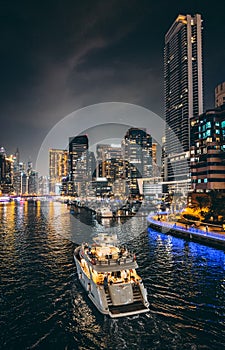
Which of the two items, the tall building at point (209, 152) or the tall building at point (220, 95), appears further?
the tall building at point (220, 95)

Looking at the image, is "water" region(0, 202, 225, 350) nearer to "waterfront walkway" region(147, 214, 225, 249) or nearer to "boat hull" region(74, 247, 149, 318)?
"boat hull" region(74, 247, 149, 318)

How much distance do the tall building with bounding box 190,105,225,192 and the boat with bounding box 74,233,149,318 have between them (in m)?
81.2

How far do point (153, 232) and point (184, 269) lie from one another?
30.2 metres

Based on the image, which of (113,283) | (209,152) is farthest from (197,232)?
(209,152)

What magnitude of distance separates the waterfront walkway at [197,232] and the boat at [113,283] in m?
27.3

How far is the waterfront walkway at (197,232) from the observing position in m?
48.1

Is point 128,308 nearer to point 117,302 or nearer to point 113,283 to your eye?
point 117,302

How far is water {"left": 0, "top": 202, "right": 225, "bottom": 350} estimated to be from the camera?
18594 millimetres

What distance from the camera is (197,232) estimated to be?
5438 cm

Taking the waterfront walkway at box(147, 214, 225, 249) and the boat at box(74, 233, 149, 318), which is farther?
the waterfront walkway at box(147, 214, 225, 249)

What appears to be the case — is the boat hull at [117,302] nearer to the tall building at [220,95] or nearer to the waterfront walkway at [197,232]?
the waterfront walkway at [197,232]

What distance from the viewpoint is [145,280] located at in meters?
29.9

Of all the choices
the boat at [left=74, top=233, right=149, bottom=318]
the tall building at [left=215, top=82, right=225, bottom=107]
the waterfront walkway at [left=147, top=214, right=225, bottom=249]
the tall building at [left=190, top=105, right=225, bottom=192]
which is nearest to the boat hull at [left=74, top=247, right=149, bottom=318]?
the boat at [left=74, top=233, right=149, bottom=318]

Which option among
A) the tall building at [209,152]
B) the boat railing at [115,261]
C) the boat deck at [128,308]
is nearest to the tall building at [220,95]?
the tall building at [209,152]
